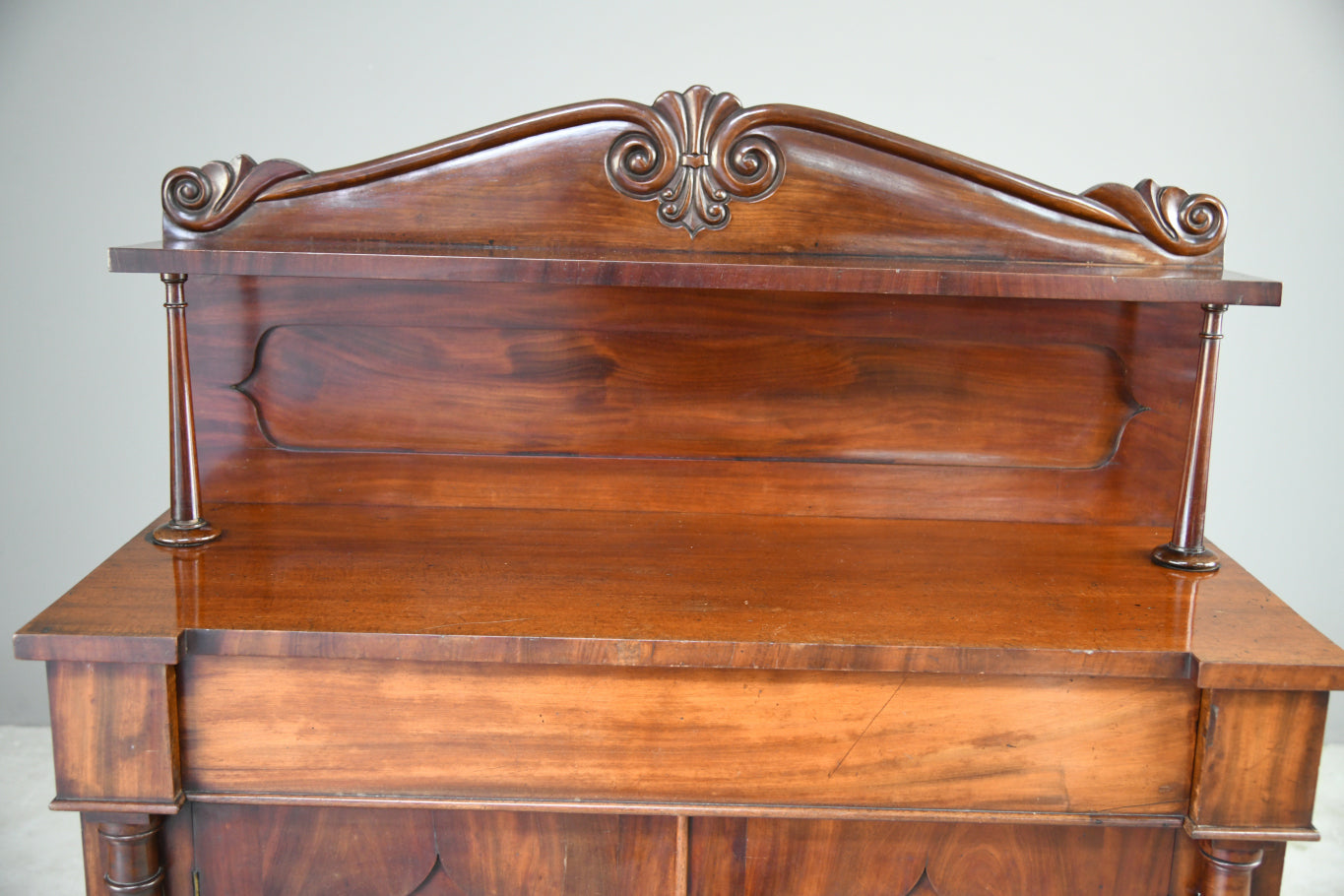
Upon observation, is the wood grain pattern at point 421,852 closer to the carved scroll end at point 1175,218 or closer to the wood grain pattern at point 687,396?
the wood grain pattern at point 687,396

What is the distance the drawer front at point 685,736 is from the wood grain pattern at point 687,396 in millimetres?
509

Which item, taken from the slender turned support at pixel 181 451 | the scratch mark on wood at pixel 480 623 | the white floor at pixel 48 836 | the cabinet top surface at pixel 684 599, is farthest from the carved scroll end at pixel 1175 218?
the white floor at pixel 48 836

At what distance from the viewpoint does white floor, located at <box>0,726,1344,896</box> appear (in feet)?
7.87

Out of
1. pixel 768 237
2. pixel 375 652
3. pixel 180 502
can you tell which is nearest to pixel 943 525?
pixel 768 237

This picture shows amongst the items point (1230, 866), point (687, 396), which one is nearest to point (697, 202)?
point (687, 396)

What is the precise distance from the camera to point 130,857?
1467 mm

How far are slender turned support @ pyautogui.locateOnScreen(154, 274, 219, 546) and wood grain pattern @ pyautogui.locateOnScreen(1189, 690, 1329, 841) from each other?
1.36 m

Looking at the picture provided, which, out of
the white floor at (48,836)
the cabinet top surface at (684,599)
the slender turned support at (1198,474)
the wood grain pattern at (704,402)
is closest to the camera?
the cabinet top surface at (684,599)

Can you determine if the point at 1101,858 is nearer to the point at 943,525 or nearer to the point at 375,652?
the point at 943,525

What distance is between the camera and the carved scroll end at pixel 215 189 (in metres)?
1.65

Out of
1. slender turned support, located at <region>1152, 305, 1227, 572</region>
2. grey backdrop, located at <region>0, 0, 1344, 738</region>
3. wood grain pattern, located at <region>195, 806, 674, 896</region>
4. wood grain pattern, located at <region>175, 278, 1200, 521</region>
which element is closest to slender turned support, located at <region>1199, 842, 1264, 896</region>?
slender turned support, located at <region>1152, 305, 1227, 572</region>

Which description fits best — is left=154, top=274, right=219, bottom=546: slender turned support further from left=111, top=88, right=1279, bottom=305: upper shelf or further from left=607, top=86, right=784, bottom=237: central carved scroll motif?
left=607, top=86, right=784, bottom=237: central carved scroll motif

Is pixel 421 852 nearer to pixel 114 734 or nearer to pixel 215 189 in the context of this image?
pixel 114 734

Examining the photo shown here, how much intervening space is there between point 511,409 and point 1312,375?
191cm
